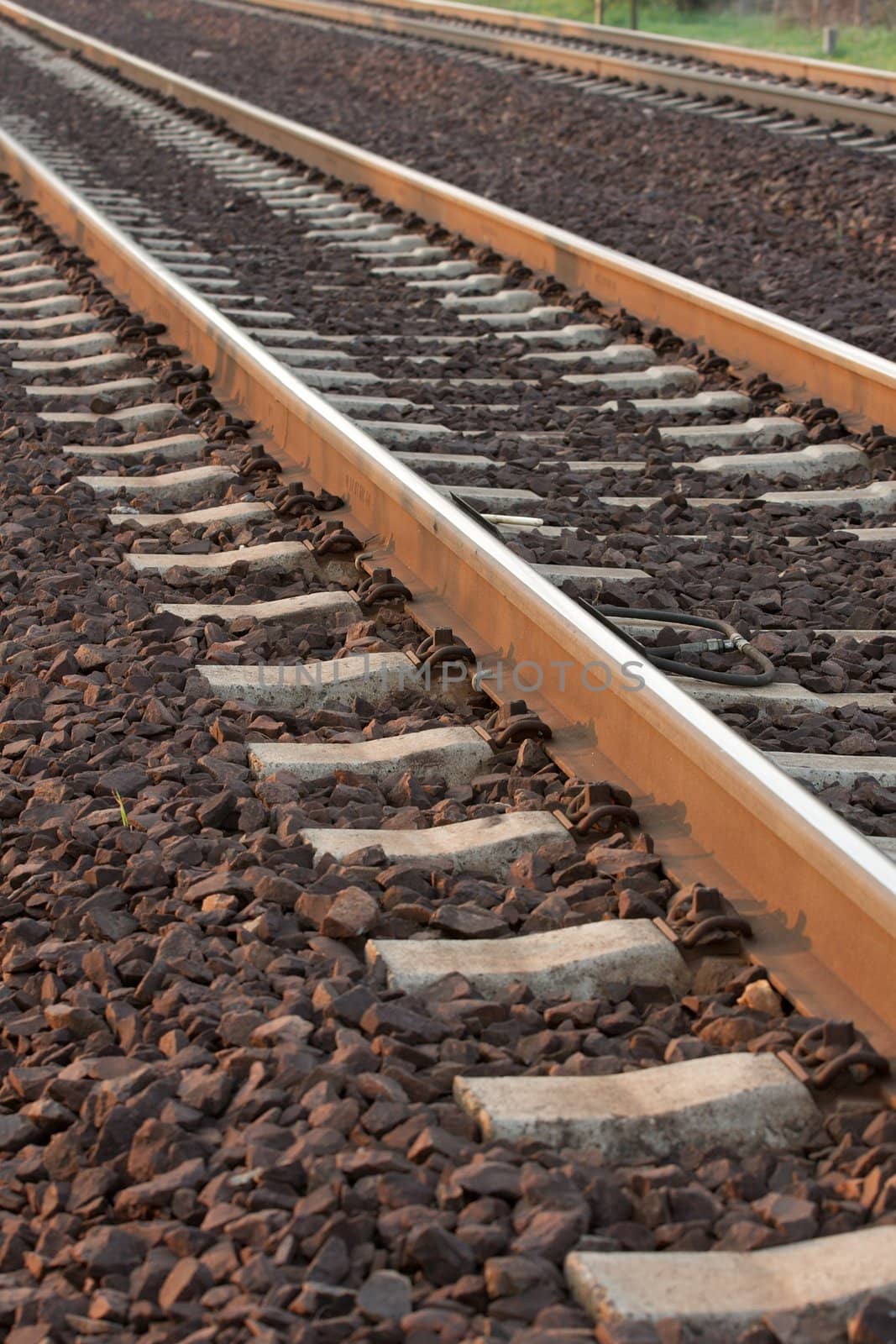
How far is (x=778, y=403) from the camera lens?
656 centimetres

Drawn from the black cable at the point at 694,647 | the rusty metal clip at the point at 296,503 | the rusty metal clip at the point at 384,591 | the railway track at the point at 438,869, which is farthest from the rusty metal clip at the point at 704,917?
the rusty metal clip at the point at 296,503

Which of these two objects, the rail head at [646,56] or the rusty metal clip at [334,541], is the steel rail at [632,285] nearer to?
the rusty metal clip at [334,541]

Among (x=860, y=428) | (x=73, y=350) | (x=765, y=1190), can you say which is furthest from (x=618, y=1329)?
(x=73, y=350)

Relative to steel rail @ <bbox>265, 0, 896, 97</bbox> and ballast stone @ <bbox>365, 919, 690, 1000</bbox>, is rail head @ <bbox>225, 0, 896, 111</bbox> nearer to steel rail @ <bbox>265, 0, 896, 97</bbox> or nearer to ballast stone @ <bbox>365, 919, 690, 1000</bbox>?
steel rail @ <bbox>265, 0, 896, 97</bbox>

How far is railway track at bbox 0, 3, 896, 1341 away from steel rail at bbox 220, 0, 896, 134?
24.2ft

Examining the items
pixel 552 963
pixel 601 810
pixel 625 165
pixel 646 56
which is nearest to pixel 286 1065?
pixel 552 963

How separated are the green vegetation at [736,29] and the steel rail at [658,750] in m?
14.3

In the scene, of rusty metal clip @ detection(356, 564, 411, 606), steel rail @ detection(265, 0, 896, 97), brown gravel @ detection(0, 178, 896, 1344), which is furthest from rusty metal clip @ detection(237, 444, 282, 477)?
steel rail @ detection(265, 0, 896, 97)

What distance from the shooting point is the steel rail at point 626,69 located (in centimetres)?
1289

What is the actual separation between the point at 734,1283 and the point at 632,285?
20.4 feet

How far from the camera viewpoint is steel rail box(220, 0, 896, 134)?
12.9 m

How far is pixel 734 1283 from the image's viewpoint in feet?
7.13

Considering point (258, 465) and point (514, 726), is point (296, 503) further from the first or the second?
point (514, 726)

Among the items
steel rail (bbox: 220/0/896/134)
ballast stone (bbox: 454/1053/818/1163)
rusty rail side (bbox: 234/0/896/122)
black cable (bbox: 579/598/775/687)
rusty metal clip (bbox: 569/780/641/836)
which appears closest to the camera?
ballast stone (bbox: 454/1053/818/1163)
